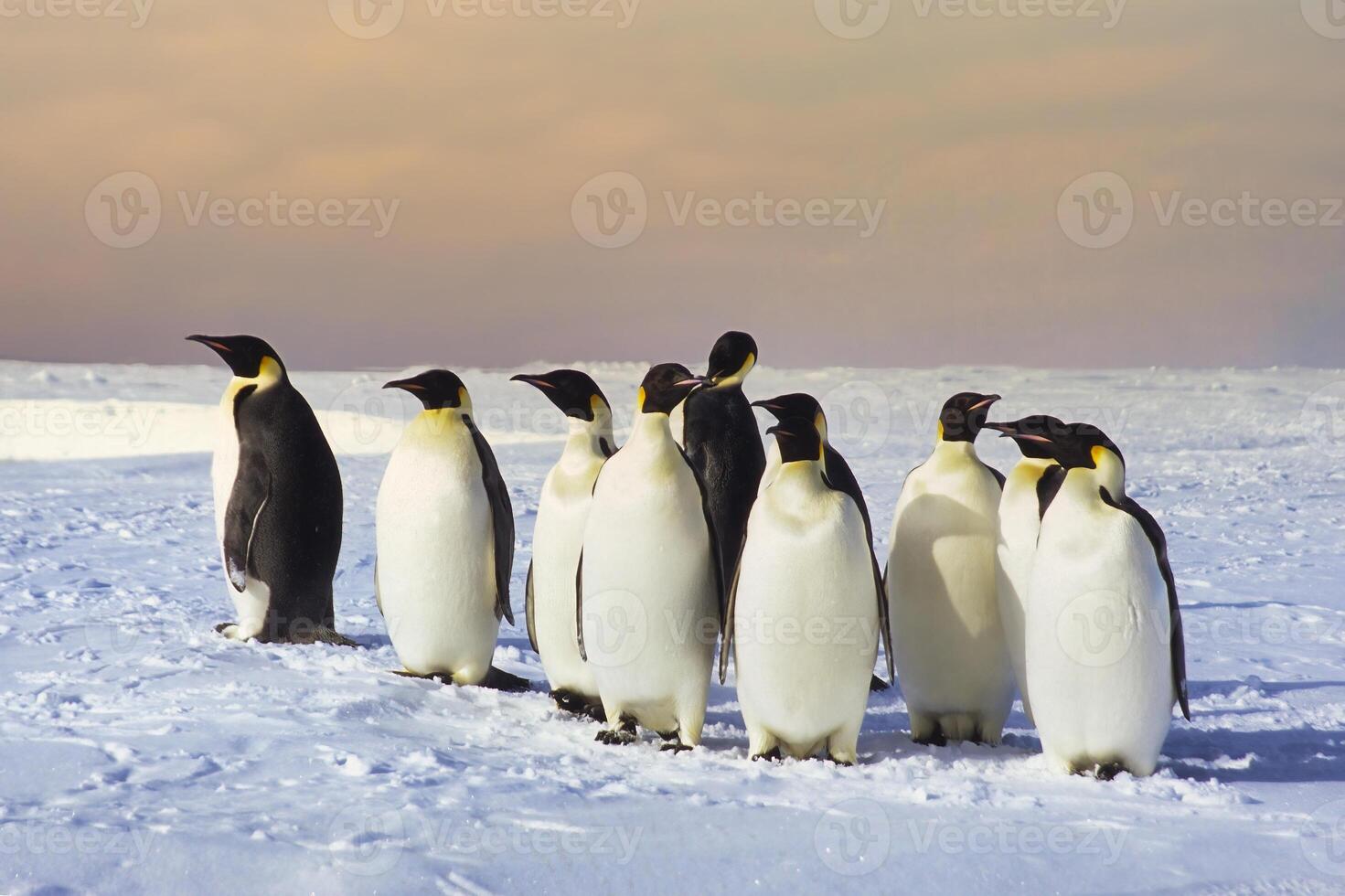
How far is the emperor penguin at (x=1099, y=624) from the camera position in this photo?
11.0 ft

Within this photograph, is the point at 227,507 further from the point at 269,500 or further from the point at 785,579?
the point at 785,579

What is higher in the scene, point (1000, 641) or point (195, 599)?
point (1000, 641)

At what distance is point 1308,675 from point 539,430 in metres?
13.3

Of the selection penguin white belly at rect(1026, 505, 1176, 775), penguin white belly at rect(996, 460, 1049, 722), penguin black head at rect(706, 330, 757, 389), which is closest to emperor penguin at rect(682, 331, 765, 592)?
penguin black head at rect(706, 330, 757, 389)

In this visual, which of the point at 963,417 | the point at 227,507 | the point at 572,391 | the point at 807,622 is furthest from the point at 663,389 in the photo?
the point at 227,507

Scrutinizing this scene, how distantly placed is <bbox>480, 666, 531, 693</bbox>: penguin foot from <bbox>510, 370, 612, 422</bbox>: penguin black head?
1039 mm

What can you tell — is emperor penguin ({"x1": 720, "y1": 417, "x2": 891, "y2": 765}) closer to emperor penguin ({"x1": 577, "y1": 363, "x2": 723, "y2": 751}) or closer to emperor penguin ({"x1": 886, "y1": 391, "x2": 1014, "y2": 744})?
emperor penguin ({"x1": 577, "y1": 363, "x2": 723, "y2": 751})

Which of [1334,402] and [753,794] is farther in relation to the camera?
[1334,402]

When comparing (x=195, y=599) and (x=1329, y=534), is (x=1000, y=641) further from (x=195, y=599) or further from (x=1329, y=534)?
(x=1329, y=534)

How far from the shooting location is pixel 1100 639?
336 cm

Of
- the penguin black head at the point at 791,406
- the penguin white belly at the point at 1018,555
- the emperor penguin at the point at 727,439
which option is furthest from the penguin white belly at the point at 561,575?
the penguin white belly at the point at 1018,555

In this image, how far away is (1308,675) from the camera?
200 inches

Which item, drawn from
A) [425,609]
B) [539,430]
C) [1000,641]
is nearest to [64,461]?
[539,430]

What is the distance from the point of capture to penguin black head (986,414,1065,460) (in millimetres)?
3461
